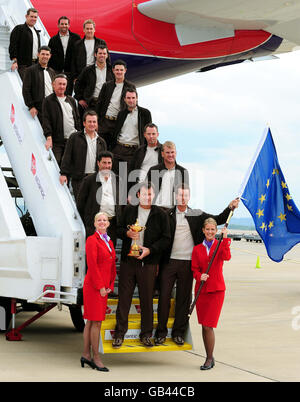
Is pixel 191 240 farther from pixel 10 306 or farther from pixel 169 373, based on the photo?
pixel 10 306

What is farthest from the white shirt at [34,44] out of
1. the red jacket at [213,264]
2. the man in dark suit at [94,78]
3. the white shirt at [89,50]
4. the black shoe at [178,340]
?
the black shoe at [178,340]

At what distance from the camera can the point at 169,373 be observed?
709cm

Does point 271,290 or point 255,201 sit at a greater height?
point 255,201

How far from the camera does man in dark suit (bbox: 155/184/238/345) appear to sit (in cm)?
756

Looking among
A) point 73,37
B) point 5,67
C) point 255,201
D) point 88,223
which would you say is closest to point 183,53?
point 73,37

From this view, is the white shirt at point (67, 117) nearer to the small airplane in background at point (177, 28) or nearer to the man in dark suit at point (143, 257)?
the man in dark suit at point (143, 257)

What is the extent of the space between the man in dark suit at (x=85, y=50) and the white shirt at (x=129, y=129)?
178cm

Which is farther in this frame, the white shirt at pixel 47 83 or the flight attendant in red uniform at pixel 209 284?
the white shirt at pixel 47 83

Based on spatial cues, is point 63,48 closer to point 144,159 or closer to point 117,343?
point 144,159

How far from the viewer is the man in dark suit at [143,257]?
7.42m

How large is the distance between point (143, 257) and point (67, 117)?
229 centimetres

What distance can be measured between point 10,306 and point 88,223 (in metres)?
2.32
